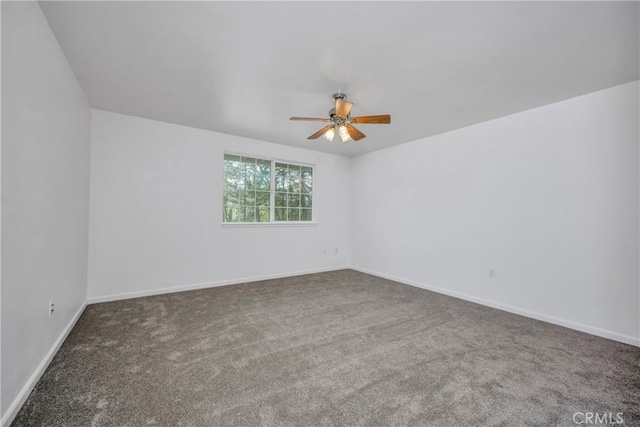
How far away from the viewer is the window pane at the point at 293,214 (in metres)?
5.07

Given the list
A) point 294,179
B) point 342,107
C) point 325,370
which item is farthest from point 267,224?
point 325,370

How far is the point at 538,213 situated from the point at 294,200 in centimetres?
369

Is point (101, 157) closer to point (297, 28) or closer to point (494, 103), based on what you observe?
point (297, 28)

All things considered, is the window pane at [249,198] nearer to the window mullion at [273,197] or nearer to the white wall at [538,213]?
the window mullion at [273,197]

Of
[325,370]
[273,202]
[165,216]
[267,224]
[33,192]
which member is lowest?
[325,370]

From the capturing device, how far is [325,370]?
6.41 ft

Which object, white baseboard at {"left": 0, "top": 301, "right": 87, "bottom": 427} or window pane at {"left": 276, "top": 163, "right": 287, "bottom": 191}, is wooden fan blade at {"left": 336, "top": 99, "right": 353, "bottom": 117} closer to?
window pane at {"left": 276, "top": 163, "right": 287, "bottom": 191}

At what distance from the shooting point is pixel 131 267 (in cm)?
352

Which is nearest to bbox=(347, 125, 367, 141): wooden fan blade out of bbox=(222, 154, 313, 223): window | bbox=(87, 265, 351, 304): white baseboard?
bbox=(222, 154, 313, 223): window

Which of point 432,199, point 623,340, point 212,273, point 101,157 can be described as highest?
point 101,157

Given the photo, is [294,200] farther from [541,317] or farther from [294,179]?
[541,317]

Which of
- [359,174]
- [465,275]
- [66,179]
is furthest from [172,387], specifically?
[359,174]

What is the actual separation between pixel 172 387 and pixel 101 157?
3037 mm

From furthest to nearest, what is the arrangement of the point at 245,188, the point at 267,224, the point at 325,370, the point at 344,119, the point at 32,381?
1. the point at 267,224
2. the point at 245,188
3. the point at 344,119
4. the point at 325,370
5. the point at 32,381
